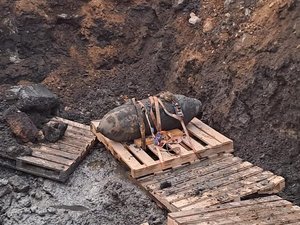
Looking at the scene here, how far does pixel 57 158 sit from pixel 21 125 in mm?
501

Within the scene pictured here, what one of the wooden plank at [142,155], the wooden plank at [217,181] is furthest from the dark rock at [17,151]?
the wooden plank at [217,181]

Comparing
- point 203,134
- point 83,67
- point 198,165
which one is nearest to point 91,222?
point 198,165

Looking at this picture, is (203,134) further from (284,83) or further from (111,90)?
(111,90)

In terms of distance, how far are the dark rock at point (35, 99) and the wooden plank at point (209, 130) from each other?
1503mm

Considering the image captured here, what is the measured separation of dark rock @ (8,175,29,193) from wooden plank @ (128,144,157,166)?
104cm

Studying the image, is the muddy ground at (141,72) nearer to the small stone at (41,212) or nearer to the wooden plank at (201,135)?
the small stone at (41,212)

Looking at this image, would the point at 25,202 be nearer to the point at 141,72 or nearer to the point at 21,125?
the point at 21,125

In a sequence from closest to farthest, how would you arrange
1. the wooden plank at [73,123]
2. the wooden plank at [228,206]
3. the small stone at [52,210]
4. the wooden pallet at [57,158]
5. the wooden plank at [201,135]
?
the wooden plank at [228,206] → the small stone at [52,210] → the wooden pallet at [57,158] → the wooden plank at [201,135] → the wooden plank at [73,123]

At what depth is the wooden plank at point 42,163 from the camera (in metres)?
5.12

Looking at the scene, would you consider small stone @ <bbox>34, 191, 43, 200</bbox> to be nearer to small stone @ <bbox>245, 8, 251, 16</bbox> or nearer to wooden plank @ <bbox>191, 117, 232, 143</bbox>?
wooden plank @ <bbox>191, 117, 232, 143</bbox>

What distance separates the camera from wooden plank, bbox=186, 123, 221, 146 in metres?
5.36

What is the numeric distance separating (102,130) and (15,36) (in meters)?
2.22

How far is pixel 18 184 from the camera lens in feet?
16.5

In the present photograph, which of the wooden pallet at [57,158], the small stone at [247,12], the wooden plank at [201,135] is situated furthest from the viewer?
the small stone at [247,12]
